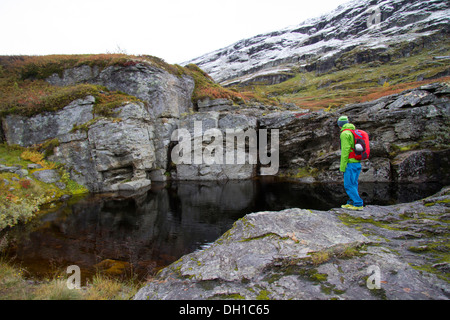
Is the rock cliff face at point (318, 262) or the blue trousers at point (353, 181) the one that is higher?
the blue trousers at point (353, 181)

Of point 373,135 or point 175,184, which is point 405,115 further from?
point 175,184

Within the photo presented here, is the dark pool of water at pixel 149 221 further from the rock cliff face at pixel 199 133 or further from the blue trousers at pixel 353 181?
the blue trousers at pixel 353 181

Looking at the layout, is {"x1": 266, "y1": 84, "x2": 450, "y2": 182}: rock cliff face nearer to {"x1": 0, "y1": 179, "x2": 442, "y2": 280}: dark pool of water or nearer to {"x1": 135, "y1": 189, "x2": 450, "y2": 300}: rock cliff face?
{"x1": 0, "y1": 179, "x2": 442, "y2": 280}: dark pool of water

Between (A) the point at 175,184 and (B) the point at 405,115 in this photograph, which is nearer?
(B) the point at 405,115

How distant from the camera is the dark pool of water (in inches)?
319

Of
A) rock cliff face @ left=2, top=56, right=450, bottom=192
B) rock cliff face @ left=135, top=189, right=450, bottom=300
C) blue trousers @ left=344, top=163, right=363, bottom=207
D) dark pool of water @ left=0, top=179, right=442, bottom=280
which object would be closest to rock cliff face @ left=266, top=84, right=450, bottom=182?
rock cliff face @ left=2, top=56, right=450, bottom=192

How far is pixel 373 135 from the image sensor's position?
68.8 ft

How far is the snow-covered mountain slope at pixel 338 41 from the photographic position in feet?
288

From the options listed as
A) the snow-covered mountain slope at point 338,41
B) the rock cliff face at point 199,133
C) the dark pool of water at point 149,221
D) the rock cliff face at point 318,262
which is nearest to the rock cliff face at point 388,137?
the rock cliff face at point 199,133

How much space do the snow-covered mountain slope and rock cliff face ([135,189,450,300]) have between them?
10918 centimetres

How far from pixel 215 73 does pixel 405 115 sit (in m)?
128

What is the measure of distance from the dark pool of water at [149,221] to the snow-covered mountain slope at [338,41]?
9844 centimetres
